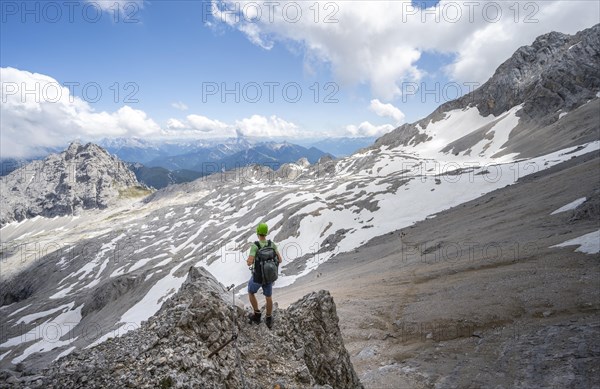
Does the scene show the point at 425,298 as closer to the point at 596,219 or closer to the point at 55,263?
the point at 596,219

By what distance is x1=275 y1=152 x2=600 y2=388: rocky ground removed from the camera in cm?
1425

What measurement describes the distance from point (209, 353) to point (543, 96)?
15574 centimetres

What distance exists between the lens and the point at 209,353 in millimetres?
9141

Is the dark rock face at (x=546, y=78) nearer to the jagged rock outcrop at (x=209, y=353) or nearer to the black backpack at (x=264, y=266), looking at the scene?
the jagged rock outcrop at (x=209, y=353)

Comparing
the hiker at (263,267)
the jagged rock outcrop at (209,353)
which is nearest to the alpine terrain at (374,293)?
the jagged rock outcrop at (209,353)

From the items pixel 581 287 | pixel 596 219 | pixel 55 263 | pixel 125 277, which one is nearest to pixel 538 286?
pixel 581 287

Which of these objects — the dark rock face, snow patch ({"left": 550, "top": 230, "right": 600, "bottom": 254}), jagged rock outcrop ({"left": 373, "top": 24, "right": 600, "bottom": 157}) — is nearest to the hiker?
snow patch ({"left": 550, "top": 230, "right": 600, "bottom": 254})

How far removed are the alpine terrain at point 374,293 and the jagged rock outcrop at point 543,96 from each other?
1420 mm

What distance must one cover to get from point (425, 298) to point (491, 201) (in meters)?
34.1

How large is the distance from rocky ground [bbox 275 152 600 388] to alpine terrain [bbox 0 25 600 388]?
11cm

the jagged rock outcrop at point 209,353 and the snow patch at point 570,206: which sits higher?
the snow patch at point 570,206

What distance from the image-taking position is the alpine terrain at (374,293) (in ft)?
32.6

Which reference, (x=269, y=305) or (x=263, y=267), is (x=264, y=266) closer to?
(x=263, y=267)

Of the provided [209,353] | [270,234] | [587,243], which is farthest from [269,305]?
[270,234]
